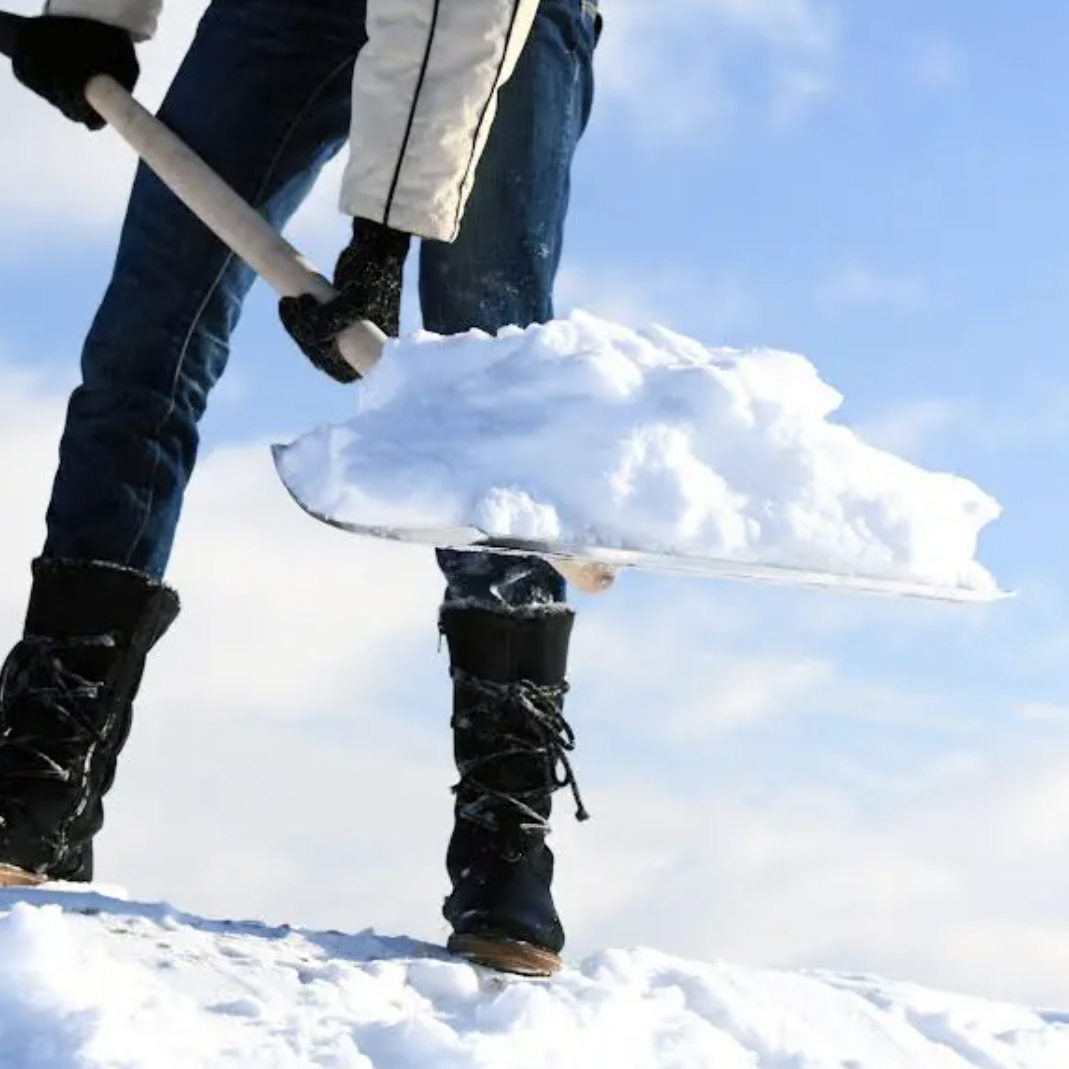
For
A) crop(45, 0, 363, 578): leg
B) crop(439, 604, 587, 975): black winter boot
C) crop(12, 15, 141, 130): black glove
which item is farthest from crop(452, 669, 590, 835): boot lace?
crop(12, 15, 141, 130): black glove

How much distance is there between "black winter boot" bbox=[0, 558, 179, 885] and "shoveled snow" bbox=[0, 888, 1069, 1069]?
0.54 ft

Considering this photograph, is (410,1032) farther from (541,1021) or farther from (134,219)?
(134,219)

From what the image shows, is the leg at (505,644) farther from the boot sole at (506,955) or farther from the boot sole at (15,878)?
the boot sole at (15,878)

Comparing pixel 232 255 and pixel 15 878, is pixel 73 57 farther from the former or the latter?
pixel 15 878

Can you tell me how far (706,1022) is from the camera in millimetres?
2775

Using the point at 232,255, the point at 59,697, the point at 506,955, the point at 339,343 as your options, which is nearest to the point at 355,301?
the point at 339,343

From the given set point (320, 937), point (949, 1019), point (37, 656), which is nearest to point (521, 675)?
point (320, 937)

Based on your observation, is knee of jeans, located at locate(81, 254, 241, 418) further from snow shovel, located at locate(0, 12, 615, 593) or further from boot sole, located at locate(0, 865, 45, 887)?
boot sole, located at locate(0, 865, 45, 887)

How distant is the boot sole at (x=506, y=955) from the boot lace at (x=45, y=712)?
0.72 meters

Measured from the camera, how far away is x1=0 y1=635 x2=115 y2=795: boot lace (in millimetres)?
3029

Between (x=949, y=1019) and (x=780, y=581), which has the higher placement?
(x=780, y=581)

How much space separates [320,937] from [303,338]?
3.07 ft

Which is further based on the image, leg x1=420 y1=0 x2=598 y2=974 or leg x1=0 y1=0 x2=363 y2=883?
leg x1=0 y1=0 x2=363 y2=883

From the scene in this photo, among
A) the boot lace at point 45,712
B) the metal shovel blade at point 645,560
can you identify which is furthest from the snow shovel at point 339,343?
the boot lace at point 45,712
